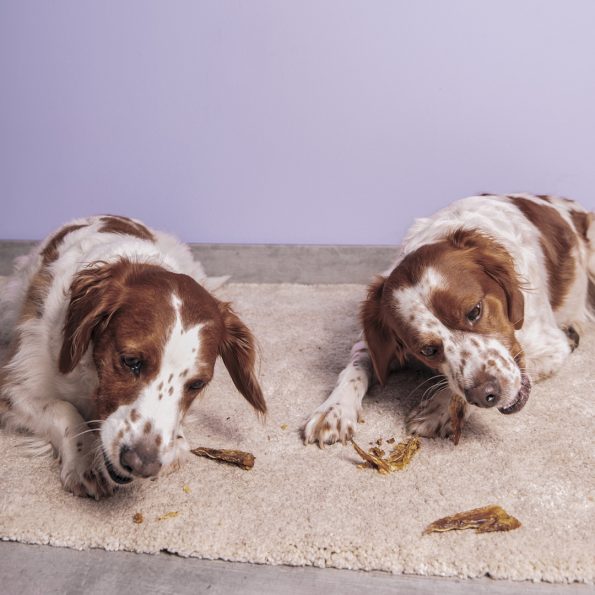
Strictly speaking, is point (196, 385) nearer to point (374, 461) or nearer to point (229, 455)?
point (229, 455)

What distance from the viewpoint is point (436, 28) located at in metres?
3.50

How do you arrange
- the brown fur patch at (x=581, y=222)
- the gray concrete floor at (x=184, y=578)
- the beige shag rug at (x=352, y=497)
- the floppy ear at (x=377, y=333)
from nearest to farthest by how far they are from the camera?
1. the gray concrete floor at (x=184, y=578)
2. the beige shag rug at (x=352, y=497)
3. the floppy ear at (x=377, y=333)
4. the brown fur patch at (x=581, y=222)

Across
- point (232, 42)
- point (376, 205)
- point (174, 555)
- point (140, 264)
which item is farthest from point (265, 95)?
point (174, 555)

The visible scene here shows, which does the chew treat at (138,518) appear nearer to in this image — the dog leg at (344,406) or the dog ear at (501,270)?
the dog leg at (344,406)

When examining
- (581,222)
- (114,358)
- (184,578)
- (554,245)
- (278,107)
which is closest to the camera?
(184,578)

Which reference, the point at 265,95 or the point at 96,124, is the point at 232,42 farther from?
the point at 96,124

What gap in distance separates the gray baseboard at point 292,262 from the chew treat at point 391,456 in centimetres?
162

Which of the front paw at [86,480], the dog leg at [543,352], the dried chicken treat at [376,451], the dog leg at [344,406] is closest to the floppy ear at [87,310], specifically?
the front paw at [86,480]

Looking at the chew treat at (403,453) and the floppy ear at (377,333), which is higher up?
the floppy ear at (377,333)

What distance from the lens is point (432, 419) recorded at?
2408mm

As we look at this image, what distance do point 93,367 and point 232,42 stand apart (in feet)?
6.87

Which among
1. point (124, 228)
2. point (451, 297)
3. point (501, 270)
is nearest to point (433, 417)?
point (451, 297)

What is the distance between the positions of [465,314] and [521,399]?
32 cm

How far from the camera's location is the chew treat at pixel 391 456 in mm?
2195
